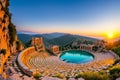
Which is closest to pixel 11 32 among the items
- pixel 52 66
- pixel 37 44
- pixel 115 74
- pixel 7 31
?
pixel 7 31

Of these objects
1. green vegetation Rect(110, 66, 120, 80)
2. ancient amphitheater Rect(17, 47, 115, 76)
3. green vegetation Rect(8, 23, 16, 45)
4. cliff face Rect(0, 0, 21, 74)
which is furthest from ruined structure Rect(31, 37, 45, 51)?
green vegetation Rect(110, 66, 120, 80)

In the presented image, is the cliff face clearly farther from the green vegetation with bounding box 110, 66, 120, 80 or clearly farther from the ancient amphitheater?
the green vegetation with bounding box 110, 66, 120, 80

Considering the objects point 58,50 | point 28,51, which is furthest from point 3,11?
point 58,50

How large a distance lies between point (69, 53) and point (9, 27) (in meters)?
13.6

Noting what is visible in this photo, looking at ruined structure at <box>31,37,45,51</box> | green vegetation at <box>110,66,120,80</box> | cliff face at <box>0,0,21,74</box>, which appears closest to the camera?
green vegetation at <box>110,66,120,80</box>

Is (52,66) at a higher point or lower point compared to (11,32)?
lower

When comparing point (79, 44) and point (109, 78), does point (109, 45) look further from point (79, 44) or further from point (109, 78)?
point (109, 78)

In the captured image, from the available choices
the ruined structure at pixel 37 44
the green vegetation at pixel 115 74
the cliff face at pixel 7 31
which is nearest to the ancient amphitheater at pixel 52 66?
the ruined structure at pixel 37 44

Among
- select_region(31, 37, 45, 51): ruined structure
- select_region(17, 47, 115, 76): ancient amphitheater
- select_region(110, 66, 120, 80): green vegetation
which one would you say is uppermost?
select_region(110, 66, 120, 80): green vegetation

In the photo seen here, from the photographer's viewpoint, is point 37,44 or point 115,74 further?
point 37,44

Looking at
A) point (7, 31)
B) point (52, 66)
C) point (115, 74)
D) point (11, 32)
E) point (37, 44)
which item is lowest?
point (52, 66)

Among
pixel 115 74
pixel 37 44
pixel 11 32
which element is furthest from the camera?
pixel 37 44

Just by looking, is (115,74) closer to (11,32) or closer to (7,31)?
(7,31)

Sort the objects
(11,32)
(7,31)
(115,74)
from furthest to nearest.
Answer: (11,32)
(7,31)
(115,74)
